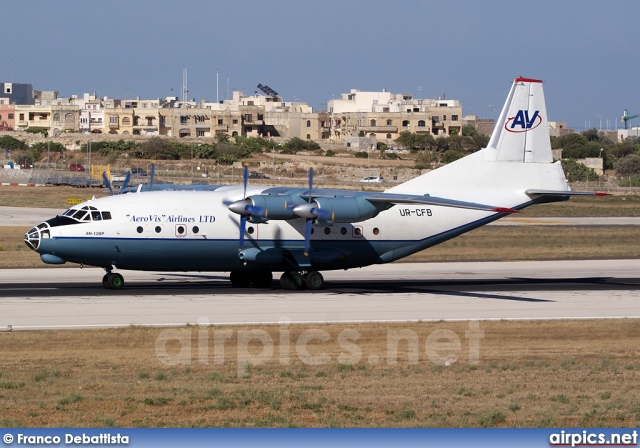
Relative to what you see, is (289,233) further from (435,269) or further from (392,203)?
(435,269)

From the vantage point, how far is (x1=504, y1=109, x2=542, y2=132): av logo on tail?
35.8m

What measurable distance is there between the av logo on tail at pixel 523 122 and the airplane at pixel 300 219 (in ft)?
0.13

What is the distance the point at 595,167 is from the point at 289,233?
109m

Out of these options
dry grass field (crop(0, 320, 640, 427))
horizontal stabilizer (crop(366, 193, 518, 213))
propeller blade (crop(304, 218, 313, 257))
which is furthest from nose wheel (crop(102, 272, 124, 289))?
horizontal stabilizer (crop(366, 193, 518, 213))

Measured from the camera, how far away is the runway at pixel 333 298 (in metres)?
27.0

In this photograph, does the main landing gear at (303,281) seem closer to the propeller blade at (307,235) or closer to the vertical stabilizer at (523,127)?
the propeller blade at (307,235)

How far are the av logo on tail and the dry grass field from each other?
10991 millimetres

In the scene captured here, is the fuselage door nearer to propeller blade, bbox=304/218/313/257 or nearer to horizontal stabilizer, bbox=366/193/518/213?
propeller blade, bbox=304/218/313/257

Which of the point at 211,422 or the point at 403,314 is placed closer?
the point at 211,422

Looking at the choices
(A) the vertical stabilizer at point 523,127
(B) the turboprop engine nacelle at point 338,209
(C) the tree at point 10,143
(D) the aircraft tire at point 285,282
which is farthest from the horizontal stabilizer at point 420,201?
(C) the tree at point 10,143

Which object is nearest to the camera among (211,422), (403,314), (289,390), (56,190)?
(211,422)

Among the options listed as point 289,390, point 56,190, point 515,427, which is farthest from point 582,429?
point 56,190

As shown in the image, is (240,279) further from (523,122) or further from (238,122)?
(238,122)

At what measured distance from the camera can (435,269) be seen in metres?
41.0
